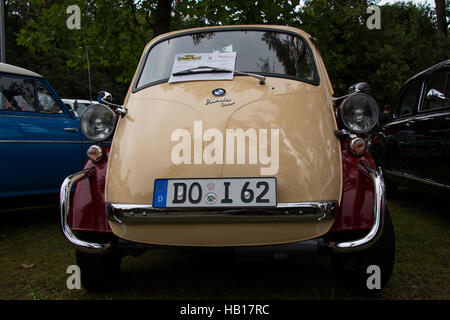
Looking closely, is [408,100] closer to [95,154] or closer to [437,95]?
[437,95]

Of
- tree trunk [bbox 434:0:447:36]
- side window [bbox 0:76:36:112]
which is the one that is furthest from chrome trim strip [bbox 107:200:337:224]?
tree trunk [bbox 434:0:447:36]

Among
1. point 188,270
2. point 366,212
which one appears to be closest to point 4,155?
point 188,270

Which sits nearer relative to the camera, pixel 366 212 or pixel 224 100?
pixel 366 212

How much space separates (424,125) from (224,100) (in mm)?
3018

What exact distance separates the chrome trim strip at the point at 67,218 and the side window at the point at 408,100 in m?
4.39

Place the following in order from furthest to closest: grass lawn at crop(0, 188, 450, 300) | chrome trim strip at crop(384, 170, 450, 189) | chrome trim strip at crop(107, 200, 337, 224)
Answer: chrome trim strip at crop(384, 170, 450, 189) → grass lawn at crop(0, 188, 450, 300) → chrome trim strip at crop(107, 200, 337, 224)

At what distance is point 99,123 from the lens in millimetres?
2867

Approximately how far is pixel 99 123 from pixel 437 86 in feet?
13.1

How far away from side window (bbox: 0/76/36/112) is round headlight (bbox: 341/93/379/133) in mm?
3698

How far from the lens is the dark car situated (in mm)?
4418

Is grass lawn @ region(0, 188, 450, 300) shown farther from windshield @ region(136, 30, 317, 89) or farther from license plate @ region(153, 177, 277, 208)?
windshield @ region(136, 30, 317, 89)

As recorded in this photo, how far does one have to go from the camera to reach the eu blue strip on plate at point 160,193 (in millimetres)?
2357
